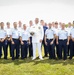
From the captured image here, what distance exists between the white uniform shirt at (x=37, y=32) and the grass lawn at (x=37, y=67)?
1005 mm

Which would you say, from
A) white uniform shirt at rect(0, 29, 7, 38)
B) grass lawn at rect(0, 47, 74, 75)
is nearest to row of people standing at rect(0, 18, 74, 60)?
white uniform shirt at rect(0, 29, 7, 38)

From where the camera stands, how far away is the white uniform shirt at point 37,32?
11.5 meters

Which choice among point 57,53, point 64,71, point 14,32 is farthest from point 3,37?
point 64,71

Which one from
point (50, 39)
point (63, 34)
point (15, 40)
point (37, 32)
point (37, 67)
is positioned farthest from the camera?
point (15, 40)

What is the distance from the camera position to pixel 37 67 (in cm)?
1030

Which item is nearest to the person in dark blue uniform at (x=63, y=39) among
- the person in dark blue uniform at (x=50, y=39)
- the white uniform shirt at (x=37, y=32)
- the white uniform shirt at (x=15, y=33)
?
the person in dark blue uniform at (x=50, y=39)

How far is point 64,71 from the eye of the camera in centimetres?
970

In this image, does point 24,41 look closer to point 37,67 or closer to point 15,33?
point 15,33

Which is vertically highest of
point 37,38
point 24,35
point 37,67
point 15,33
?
point 15,33

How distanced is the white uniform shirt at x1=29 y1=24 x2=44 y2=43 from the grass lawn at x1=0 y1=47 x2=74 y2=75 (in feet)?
3.30

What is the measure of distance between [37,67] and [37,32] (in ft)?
6.40

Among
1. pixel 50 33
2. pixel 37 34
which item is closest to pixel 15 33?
pixel 37 34

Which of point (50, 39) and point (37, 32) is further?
point (50, 39)

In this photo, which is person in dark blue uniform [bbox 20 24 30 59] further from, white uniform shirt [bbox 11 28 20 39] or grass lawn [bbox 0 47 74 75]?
grass lawn [bbox 0 47 74 75]
